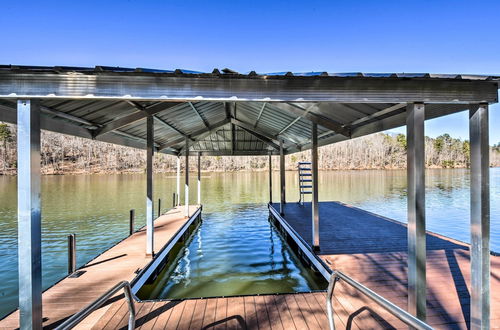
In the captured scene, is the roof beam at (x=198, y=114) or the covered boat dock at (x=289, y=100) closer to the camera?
the covered boat dock at (x=289, y=100)

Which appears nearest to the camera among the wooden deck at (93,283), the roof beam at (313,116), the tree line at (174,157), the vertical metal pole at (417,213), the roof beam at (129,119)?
the vertical metal pole at (417,213)

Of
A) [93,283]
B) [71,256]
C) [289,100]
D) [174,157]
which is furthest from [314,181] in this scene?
[174,157]

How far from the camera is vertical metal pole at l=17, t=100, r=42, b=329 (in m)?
2.10

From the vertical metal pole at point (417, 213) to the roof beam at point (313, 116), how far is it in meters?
1.76

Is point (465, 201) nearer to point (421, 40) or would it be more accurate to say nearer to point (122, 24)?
point (421, 40)

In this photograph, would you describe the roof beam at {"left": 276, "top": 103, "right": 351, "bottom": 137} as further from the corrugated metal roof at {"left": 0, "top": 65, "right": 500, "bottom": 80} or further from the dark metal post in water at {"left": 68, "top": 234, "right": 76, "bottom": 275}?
the dark metal post in water at {"left": 68, "top": 234, "right": 76, "bottom": 275}

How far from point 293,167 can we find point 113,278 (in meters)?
50.5

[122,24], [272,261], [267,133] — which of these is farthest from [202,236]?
[122,24]

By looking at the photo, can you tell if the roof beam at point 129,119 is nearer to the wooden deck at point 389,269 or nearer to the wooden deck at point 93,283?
the wooden deck at point 93,283

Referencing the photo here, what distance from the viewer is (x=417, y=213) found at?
7.84ft

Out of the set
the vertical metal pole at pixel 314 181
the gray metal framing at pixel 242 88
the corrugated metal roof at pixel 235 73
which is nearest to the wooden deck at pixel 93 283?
the gray metal framing at pixel 242 88

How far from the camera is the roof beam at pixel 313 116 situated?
13.3 feet

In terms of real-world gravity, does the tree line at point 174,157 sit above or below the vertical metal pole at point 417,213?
above

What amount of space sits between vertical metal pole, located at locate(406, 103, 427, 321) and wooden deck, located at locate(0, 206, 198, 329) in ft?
11.3
